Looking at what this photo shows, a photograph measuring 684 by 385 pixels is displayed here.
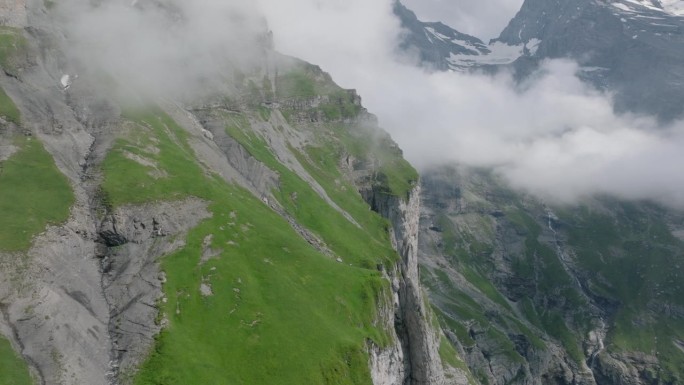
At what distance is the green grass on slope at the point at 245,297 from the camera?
10656cm

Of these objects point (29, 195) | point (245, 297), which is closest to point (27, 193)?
point (29, 195)

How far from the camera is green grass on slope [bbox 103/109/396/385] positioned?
106562 mm

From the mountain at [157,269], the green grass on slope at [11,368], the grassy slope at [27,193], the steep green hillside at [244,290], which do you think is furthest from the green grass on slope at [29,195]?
the green grass on slope at [11,368]

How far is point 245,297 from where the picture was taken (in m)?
124

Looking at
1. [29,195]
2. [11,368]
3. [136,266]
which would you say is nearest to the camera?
[11,368]

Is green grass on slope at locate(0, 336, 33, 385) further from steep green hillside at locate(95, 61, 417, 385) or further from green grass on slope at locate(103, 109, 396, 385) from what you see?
green grass on slope at locate(103, 109, 396, 385)

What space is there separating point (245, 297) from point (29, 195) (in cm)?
5514

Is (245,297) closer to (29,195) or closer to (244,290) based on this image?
(244,290)

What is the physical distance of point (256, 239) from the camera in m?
148

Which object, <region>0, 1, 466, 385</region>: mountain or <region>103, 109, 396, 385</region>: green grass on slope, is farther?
<region>103, 109, 396, 385</region>: green grass on slope

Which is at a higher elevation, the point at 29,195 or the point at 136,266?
the point at 29,195

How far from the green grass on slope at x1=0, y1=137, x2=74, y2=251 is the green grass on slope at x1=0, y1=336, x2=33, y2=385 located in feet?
82.4

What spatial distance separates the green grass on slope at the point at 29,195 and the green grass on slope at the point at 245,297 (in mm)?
12213

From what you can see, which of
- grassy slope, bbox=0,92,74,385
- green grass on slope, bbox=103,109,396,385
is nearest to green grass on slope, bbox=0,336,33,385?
green grass on slope, bbox=103,109,396,385
